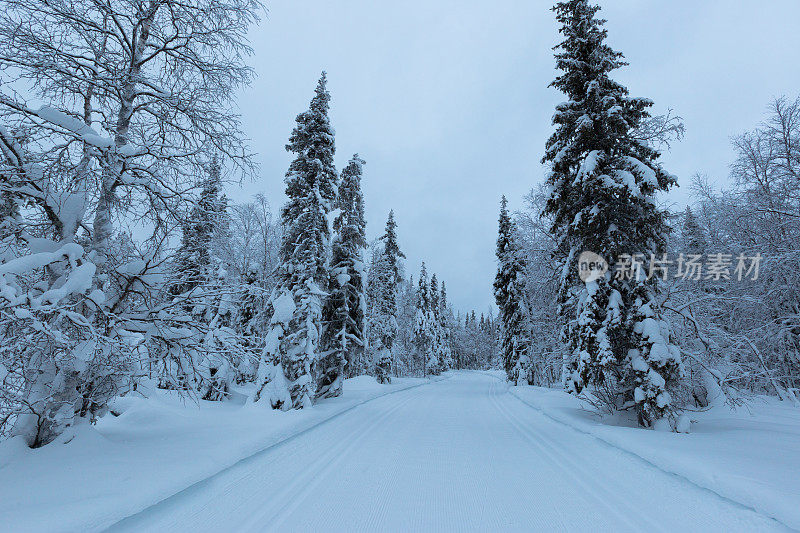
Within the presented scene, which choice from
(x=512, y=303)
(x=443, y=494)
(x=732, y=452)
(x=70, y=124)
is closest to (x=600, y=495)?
(x=443, y=494)

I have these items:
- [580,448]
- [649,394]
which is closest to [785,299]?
[649,394]

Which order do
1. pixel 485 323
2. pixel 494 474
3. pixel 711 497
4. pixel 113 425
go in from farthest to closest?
pixel 485 323, pixel 113 425, pixel 494 474, pixel 711 497

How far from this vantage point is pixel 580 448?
7.24 metres

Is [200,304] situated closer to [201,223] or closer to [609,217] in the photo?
[201,223]

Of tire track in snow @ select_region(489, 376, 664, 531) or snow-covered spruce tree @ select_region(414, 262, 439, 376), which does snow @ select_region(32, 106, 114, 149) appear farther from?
snow-covered spruce tree @ select_region(414, 262, 439, 376)

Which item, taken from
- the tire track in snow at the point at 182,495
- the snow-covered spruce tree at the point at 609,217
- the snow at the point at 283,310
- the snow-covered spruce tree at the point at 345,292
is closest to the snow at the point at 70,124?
the tire track in snow at the point at 182,495

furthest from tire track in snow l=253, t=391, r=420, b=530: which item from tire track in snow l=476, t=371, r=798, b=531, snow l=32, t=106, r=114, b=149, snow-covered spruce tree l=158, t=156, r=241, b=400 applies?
tire track in snow l=476, t=371, r=798, b=531

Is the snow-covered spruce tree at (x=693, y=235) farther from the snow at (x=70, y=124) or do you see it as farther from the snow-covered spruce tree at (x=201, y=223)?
the snow at (x=70, y=124)

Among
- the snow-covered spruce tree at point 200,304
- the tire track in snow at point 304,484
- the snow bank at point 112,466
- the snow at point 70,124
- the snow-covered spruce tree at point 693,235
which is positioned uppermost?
the snow-covered spruce tree at point 693,235

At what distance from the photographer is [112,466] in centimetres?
489

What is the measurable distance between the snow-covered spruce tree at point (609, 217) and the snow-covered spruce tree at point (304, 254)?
907 centimetres

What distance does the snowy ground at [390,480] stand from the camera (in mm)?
3799

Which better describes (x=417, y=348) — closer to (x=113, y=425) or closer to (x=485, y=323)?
(x=113, y=425)

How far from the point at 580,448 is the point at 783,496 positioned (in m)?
3.34
